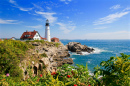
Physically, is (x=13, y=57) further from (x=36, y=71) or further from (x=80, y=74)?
(x=80, y=74)

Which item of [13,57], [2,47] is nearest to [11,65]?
[13,57]

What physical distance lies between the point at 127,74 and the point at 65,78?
5.62 ft

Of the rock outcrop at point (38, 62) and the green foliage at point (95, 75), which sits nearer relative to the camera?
the green foliage at point (95, 75)

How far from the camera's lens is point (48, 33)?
41656 mm

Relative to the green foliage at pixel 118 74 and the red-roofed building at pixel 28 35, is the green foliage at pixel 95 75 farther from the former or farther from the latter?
the red-roofed building at pixel 28 35

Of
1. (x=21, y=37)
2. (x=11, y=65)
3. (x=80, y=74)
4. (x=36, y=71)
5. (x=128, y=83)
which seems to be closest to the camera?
(x=128, y=83)

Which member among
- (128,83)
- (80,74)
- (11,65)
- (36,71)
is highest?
(128,83)

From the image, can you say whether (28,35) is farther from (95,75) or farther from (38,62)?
(95,75)

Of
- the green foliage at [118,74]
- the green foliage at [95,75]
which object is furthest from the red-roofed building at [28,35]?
the green foliage at [118,74]

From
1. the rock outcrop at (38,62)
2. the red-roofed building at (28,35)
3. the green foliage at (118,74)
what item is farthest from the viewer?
the red-roofed building at (28,35)

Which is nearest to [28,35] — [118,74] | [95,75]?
[95,75]

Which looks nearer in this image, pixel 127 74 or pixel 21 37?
pixel 127 74

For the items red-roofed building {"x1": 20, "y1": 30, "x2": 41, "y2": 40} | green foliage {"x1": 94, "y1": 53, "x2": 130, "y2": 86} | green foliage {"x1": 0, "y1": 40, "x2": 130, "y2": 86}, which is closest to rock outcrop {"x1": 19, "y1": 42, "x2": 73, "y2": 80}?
green foliage {"x1": 0, "y1": 40, "x2": 130, "y2": 86}

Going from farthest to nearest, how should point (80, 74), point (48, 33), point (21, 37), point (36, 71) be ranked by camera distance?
1. point (48, 33)
2. point (21, 37)
3. point (36, 71)
4. point (80, 74)
